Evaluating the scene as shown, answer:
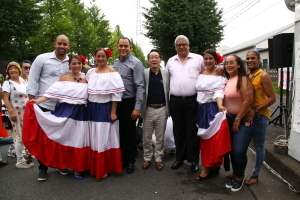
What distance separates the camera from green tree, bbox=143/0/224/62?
19547mm

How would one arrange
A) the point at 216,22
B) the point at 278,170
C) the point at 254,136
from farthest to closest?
1. the point at 216,22
2. the point at 278,170
3. the point at 254,136

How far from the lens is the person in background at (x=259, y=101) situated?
9.59 feet

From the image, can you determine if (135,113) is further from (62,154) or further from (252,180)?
(252,180)

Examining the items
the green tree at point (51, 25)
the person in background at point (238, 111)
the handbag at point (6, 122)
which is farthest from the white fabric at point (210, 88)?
the green tree at point (51, 25)

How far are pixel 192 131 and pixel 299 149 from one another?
154cm

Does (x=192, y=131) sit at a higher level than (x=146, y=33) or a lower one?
lower

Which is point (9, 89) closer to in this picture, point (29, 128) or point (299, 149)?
point (29, 128)

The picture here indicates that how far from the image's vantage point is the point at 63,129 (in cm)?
342

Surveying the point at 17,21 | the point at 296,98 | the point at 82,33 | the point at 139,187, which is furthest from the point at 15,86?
the point at 82,33

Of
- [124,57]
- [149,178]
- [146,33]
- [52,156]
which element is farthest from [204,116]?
[146,33]

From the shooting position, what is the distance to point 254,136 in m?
3.08

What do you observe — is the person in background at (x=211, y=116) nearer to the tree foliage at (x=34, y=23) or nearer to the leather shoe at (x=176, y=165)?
the leather shoe at (x=176, y=165)

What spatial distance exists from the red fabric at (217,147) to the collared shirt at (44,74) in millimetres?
2432

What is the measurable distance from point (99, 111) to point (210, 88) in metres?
1.65
